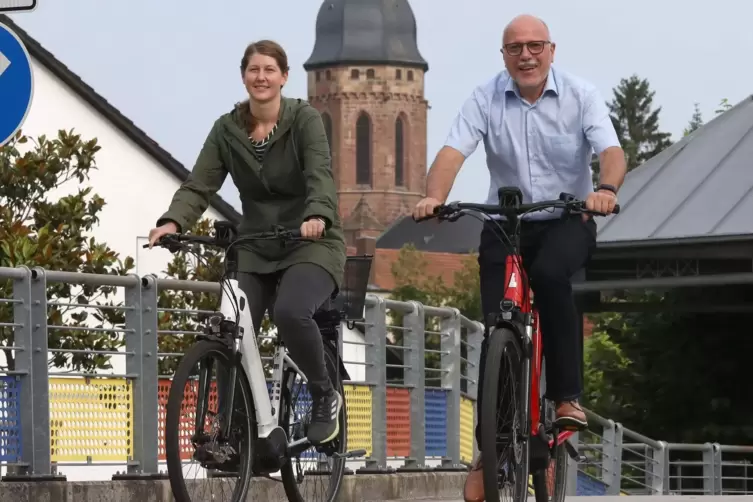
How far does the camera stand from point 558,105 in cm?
773

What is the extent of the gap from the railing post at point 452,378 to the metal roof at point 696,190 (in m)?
17.4

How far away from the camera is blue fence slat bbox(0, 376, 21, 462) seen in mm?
9391

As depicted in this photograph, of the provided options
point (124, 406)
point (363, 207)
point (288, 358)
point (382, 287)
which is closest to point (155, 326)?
point (124, 406)

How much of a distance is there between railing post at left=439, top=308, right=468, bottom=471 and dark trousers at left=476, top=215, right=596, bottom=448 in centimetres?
657

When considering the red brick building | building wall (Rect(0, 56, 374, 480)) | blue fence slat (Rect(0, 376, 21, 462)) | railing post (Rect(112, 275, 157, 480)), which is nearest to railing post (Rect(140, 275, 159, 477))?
railing post (Rect(112, 275, 157, 480))

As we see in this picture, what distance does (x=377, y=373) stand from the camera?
12836 mm

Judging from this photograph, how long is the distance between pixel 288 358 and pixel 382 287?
139 meters

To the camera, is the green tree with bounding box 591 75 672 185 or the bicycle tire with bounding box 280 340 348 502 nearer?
the bicycle tire with bounding box 280 340 348 502

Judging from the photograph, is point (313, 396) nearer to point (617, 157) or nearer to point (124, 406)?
point (617, 157)

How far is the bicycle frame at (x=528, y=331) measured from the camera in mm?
7430

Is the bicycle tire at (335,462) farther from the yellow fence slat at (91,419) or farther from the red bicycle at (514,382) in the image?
the yellow fence slat at (91,419)

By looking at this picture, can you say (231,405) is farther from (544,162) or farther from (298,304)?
(544,162)

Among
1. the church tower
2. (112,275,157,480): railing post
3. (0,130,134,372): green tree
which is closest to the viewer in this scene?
(112,275,157,480): railing post

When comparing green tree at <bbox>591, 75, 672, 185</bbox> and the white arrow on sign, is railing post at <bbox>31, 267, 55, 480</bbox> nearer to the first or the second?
the white arrow on sign
